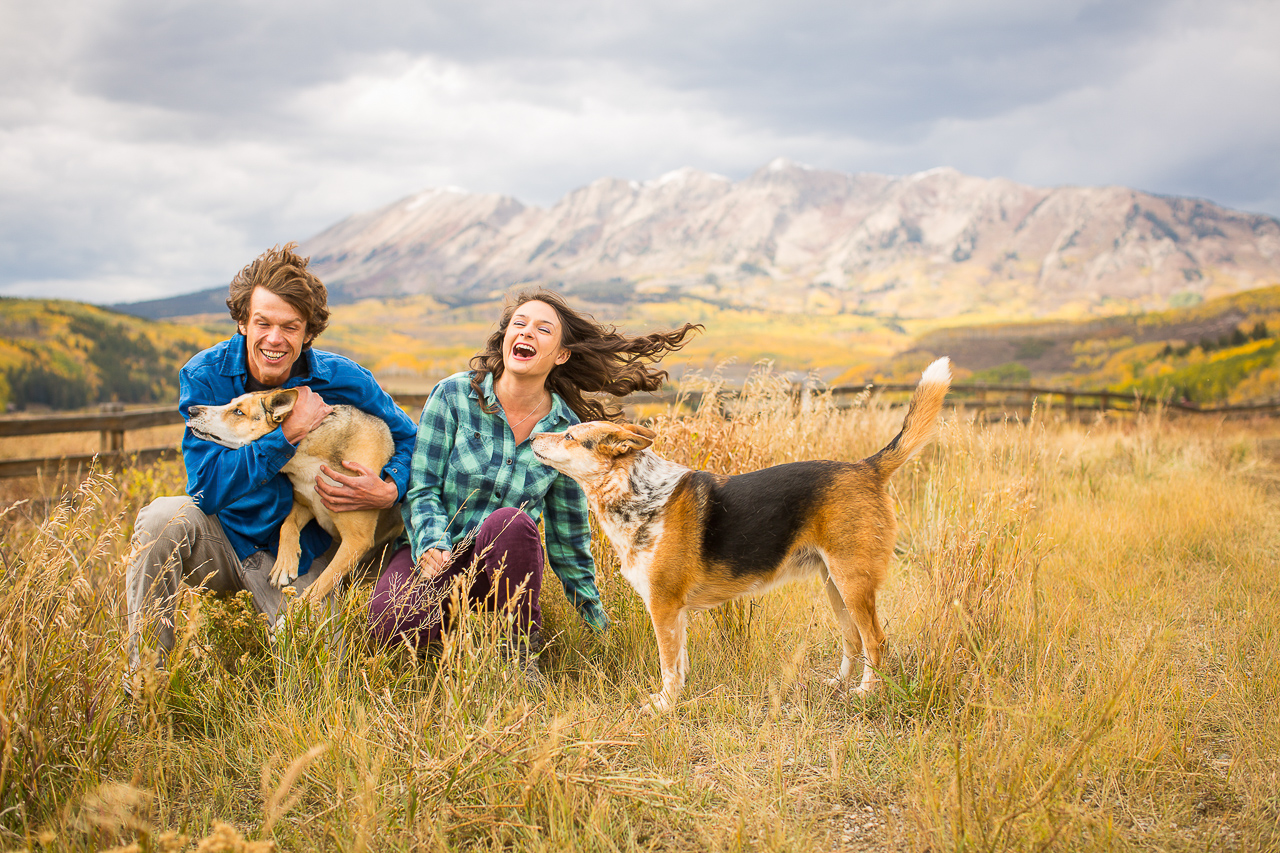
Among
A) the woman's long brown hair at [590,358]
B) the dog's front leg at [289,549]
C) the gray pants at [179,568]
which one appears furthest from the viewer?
the woman's long brown hair at [590,358]

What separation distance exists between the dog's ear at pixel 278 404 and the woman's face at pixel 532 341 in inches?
43.9

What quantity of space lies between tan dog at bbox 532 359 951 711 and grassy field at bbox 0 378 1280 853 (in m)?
0.43

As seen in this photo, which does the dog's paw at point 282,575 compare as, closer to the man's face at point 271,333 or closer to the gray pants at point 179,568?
the gray pants at point 179,568

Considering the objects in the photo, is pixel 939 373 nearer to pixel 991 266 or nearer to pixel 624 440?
pixel 624 440

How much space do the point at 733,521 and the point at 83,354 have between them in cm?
5064

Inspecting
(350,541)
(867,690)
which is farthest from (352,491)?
(867,690)

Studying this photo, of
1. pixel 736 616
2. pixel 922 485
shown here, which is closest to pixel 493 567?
pixel 736 616

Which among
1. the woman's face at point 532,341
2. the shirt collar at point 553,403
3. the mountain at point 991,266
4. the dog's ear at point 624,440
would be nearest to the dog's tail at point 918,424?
the dog's ear at point 624,440

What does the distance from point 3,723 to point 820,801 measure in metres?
2.77

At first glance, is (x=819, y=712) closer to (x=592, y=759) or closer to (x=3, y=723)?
(x=592, y=759)

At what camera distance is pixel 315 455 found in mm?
3539

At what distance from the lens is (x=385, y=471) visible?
11.9 ft

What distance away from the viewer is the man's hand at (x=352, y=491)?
133 inches

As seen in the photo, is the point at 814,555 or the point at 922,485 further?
the point at 922,485
